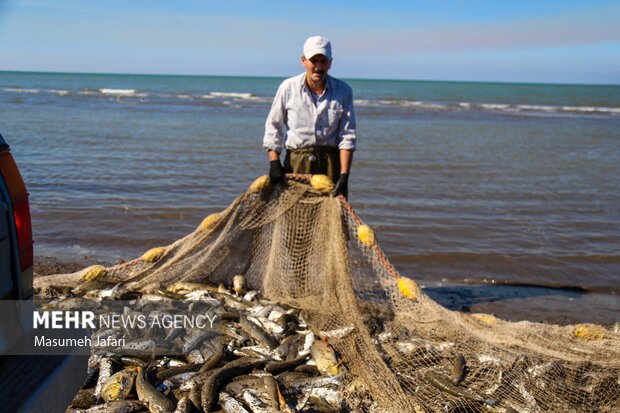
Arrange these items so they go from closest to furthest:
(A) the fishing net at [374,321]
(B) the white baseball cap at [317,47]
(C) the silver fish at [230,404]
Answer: (C) the silver fish at [230,404] → (A) the fishing net at [374,321] → (B) the white baseball cap at [317,47]

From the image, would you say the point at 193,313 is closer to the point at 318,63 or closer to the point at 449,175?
the point at 318,63

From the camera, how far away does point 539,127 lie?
1199 inches

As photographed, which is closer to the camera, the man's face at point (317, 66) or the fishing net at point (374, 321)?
the fishing net at point (374, 321)

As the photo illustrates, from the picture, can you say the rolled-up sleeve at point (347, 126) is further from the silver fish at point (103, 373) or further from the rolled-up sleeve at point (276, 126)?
the silver fish at point (103, 373)

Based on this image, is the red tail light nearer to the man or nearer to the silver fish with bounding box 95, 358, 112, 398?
the silver fish with bounding box 95, 358, 112, 398

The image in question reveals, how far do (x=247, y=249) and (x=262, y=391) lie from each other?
2.43 meters

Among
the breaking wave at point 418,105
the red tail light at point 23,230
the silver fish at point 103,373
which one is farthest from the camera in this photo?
the breaking wave at point 418,105

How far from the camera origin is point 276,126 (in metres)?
6.26

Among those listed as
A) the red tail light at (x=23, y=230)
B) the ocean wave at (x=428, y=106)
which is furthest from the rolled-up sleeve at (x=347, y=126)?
the ocean wave at (x=428, y=106)

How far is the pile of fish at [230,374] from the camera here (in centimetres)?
400

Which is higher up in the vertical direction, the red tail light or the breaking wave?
the breaking wave

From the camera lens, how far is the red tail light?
2.91 m

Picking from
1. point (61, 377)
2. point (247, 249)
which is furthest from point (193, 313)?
point (61, 377)

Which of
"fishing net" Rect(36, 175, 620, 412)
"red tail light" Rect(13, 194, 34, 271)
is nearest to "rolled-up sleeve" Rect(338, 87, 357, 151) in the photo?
"fishing net" Rect(36, 175, 620, 412)
